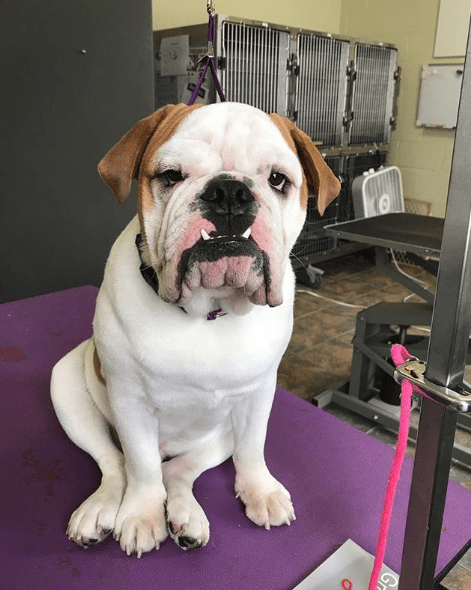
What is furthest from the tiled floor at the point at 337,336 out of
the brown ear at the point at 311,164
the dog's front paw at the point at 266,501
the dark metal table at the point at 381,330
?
the brown ear at the point at 311,164

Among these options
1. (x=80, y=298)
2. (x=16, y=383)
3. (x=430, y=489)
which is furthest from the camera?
(x=80, y=298)

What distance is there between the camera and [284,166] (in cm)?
77

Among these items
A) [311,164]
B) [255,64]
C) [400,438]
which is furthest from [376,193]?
[400,438]

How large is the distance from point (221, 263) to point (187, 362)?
16cm

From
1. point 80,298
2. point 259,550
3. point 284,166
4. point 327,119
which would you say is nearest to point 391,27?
point 327,119

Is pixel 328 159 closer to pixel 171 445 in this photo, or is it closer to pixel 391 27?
pixel 391 27

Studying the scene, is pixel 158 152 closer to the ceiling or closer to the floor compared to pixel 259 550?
closer to the ceiling

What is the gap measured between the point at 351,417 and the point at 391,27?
297cm

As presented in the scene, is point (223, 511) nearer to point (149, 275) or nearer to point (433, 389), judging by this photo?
point (149, 275)

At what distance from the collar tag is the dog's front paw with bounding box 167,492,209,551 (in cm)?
31

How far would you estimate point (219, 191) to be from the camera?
27.5 inches

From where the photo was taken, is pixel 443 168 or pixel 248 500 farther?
pixel 443 168

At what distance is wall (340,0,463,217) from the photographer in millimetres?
3629

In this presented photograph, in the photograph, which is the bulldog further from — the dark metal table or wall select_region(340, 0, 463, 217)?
wall select_region(340, 0, 463, 217)
